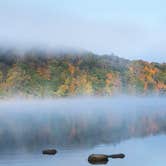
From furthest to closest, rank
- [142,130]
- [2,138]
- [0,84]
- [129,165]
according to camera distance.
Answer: [0,84], [142,130], [2,138], [129,165]

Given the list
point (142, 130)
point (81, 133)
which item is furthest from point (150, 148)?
point (142, 130)

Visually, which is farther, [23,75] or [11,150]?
[23,75]

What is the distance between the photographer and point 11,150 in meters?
71.8

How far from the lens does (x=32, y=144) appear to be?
79562mm

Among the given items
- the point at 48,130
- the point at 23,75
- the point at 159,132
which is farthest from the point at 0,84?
the point at 159,132

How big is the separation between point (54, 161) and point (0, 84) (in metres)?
135

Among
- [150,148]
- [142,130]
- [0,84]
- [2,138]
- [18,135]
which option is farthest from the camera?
[0,84]

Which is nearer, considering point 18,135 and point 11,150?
point 11,150

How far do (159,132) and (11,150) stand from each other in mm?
43612

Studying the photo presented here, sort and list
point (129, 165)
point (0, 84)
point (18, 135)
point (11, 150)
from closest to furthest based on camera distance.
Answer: point (129, 165), point (11, 150), point (18, 135), point (0, 84)

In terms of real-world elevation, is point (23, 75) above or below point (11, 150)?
above

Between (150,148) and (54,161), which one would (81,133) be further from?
(54,161)

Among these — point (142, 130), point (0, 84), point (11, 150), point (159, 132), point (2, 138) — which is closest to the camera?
point (11, 150)

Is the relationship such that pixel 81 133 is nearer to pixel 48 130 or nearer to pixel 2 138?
Result: pixel 48 130
